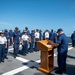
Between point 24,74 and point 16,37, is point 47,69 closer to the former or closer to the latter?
point 24,74

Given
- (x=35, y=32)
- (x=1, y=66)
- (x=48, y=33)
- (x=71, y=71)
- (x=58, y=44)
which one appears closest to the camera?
(x=58, y=44)

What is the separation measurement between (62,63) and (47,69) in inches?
30.6

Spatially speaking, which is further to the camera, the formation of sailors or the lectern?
the formation of sailors

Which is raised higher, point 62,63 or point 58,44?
point 58,44

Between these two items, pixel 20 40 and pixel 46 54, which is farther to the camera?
pixel 20 40

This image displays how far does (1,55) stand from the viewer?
354 inches

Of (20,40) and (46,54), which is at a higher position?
(20,40)

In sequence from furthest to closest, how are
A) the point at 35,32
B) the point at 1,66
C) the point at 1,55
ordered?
the point at 35,32 → the point at 1,55 → the point at 1,66

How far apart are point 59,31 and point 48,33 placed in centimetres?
822

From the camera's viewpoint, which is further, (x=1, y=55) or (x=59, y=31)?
(x=1, y=55)

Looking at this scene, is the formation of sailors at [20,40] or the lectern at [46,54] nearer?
the lectern at [46,54]

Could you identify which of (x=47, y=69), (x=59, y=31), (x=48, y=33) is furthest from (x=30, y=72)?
A: (x=48, y=33)

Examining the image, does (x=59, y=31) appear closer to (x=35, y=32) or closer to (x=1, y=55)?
(x=1, y=55)

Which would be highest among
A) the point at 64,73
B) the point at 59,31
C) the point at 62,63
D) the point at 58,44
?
the point at 59,31
